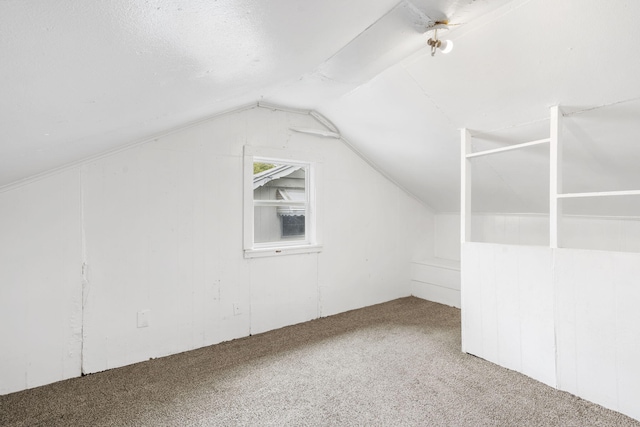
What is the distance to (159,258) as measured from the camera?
260 cm

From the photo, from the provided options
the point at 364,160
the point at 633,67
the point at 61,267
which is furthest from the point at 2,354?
the point at 633,67

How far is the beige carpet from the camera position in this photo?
1.81 meters

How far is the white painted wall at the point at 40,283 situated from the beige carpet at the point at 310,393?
0.53 feet

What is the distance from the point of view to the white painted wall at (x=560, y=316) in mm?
1833

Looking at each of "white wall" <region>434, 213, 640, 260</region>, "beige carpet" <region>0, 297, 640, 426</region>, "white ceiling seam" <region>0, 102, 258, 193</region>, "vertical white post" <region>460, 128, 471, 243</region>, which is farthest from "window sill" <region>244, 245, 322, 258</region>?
"white wall" <region>434, 213, 640, 260</region>

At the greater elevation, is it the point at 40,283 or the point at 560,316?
the point at 40,283

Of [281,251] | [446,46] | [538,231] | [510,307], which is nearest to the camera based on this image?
[446,46]

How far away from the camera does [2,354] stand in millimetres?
2051

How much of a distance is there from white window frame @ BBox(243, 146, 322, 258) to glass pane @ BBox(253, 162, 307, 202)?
0.23 feet

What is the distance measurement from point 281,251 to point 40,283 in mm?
1824

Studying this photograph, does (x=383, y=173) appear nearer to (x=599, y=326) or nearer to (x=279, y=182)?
(x=279, y=182)

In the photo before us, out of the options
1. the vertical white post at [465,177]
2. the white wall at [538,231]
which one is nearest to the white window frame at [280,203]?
Answer: the vertical white post at [465,177]

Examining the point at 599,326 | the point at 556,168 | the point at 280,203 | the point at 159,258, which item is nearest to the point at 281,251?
the point at 280,203

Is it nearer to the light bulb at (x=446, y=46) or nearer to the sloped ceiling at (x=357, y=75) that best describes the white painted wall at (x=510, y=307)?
the sloped ceiling at (x=357, y=75)
